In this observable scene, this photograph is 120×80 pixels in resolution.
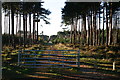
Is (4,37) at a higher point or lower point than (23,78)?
higher

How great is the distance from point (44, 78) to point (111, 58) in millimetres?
9311

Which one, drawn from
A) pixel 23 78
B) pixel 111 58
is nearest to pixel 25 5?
pixel 111 58

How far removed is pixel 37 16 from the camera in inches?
1684

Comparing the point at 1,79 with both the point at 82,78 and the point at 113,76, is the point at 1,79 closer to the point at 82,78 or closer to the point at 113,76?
the point at 82,78

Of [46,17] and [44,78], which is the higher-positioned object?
[46,17]

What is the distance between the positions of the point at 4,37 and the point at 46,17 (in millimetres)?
12406

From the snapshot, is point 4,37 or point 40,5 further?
point 40,5

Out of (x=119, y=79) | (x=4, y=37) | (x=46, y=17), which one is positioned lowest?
(x=119, y=79)

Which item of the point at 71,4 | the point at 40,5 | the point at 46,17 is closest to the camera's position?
the point at 71,4

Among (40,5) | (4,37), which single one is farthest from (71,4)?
(4,37)

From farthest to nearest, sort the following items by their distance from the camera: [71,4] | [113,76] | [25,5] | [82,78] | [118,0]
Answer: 1. [71,4]
2. [25,5]
3. [118,0]
4. [113,76]
5. [82,78]

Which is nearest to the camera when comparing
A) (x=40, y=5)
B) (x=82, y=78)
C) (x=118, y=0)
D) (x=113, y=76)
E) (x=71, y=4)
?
(x=82, y=78)

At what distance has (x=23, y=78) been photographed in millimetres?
9930

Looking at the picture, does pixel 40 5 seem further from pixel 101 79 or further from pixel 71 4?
pixel 101 79
